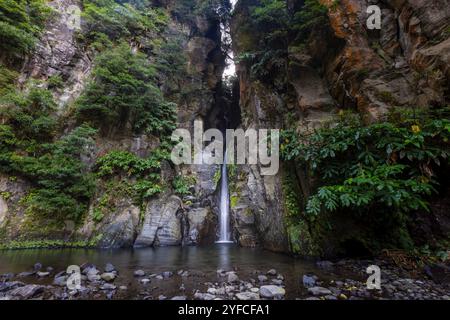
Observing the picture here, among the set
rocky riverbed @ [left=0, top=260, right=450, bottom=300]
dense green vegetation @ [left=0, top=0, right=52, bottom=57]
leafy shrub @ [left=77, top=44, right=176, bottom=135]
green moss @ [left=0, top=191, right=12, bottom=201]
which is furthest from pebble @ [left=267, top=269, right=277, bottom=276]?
dense green vegetation @ [left=0, top=0, right=52, bottom=57]

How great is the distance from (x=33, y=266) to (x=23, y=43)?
36.1 ft

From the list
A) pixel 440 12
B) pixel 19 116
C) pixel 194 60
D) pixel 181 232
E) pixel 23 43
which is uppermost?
pixel 194 60

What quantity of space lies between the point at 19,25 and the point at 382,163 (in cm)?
1628

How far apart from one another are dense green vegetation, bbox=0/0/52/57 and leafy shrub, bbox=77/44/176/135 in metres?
3.14

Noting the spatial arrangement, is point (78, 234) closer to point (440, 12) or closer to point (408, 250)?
point (408, 250)

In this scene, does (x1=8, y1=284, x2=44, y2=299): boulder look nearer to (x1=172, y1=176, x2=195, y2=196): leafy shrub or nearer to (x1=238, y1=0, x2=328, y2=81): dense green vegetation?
(x1=172, y1=176, x2=195, y2=196): leafy shrub

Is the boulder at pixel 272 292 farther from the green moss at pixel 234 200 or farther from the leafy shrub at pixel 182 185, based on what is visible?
the leafy shrub at pixel 182 185

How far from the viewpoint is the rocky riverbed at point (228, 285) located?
3830 mm

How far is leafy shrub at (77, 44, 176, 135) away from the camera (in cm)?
1135

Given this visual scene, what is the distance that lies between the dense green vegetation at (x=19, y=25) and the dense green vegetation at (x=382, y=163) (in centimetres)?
1387

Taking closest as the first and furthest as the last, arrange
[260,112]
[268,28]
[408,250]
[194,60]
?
1. [408,250]
2. [260,112]
3. [268,28]
4. [194,60]
